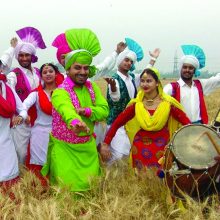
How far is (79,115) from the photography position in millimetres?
4055

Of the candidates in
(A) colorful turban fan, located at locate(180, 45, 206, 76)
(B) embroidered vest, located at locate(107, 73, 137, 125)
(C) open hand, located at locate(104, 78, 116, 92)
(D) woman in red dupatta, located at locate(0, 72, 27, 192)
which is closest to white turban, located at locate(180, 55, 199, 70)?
(A) colorful turban fan, located at locate(180, 45, 206, 76)

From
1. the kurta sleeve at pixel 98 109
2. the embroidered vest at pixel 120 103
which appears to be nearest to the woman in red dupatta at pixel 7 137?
the kurta sleeve at pixel 98 109

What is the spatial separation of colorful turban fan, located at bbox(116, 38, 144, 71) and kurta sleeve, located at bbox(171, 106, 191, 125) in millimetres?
1700

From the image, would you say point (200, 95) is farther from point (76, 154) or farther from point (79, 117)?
point (79, 117)

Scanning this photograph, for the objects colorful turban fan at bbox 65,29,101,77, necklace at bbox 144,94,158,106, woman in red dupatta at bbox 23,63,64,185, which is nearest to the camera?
colorful turban fan at bbox 65,29,101,77

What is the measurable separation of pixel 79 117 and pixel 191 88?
2113mm

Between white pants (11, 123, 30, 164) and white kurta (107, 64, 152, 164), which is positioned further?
white kurta (107, 64, 152, 164)

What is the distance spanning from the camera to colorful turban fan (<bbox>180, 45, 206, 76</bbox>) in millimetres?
5566

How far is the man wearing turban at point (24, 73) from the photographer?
17.1ft

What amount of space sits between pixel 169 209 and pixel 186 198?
0.27 meters

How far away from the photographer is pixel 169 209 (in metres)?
3.74

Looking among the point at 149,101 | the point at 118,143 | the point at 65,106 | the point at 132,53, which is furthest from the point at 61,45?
the point at 132,53

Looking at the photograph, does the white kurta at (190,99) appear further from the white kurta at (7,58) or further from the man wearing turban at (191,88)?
the white kurta at (7,58)

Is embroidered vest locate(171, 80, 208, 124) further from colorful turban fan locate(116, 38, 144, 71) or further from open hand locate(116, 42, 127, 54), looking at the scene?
open hand locate(116, 42, 127, 54)
